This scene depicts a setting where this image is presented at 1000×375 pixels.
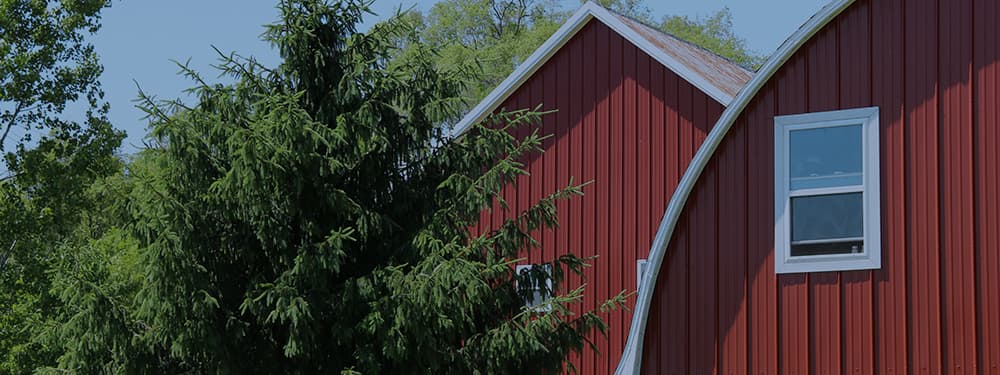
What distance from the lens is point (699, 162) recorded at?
38.5ft

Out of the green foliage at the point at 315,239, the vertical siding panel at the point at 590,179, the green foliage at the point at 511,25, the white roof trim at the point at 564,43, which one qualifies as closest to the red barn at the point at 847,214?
the green foliage at the point at 315,239

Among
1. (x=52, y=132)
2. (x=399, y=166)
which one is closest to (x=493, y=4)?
(x=52, y=132)

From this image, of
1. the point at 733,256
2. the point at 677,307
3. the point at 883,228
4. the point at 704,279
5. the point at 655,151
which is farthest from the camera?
the point at 655,151

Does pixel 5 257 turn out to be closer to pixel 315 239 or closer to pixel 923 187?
pixel 315 239

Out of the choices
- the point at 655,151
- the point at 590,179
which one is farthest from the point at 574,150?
the point at 655,151

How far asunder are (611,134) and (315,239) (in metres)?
5.61

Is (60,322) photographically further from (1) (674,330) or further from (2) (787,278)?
(2) (787,278)

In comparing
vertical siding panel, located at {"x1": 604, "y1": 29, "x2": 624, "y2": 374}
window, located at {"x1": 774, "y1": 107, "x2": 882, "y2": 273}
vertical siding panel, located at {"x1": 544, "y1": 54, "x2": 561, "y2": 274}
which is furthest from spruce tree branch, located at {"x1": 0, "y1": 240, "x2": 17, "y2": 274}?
window, located at {"x1": 774, "y1": 107, "x2": 882, "y2": 273}

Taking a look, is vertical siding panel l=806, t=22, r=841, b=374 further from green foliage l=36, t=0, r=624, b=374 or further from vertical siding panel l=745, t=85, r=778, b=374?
green foliage l=36, t=0, r=624, b=374

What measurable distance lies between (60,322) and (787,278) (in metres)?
6.49

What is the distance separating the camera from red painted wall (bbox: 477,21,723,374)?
619 inches

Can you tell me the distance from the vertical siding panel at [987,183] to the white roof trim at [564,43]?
4.64 m

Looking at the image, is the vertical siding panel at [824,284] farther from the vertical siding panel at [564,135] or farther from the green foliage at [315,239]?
the vertical siding panel at [564,135]

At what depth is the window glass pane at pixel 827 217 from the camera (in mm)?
11117
